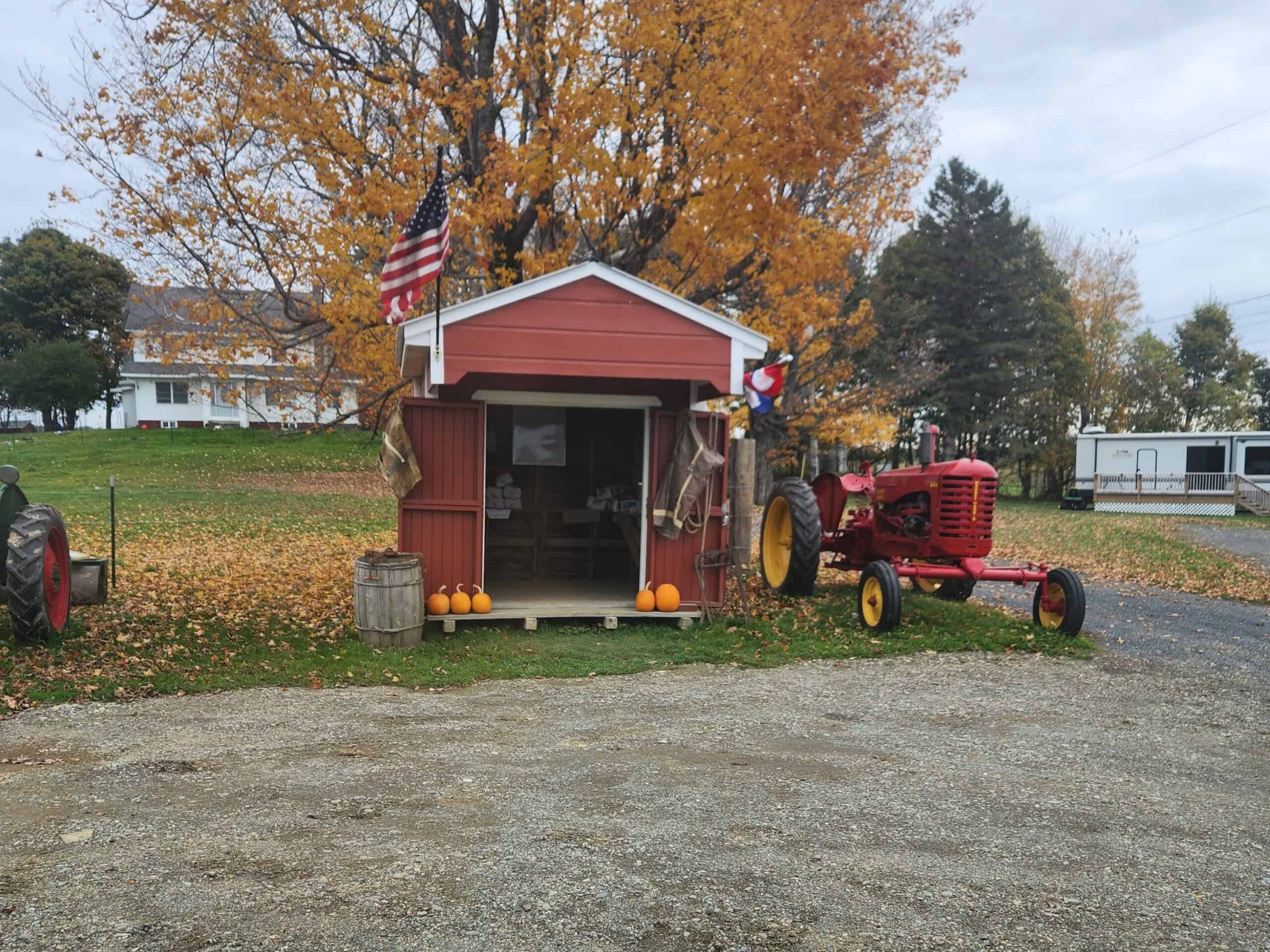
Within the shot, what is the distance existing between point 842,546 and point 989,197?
29.6 m

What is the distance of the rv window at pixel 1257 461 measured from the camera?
2669 cm

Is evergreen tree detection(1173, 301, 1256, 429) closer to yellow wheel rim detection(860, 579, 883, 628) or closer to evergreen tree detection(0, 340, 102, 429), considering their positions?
yellow wheel rim detection(860, 579, 883, 628)

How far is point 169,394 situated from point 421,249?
4000 cm

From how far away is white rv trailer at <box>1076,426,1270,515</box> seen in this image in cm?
2656

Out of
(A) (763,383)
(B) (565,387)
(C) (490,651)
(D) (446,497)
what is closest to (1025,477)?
(A) (763,383)

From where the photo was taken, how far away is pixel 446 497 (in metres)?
8.20

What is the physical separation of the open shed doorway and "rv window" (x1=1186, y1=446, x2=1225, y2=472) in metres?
22.8

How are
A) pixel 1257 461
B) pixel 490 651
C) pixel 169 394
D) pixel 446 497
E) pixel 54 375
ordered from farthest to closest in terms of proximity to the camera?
pixel 169 394
pixel 54 375
pixel 1257 461
pixel 446 497
pixel 490 651

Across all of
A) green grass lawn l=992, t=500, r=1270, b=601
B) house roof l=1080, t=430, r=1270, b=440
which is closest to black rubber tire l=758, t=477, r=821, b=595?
green grass lawn l=992, t=500, r=1270, b=601

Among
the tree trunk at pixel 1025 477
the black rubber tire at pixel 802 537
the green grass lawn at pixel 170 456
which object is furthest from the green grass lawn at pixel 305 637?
the tree trunk at pixel 1025 477

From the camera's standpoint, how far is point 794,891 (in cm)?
332

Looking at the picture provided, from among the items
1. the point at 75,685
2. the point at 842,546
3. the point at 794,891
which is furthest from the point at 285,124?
the point at 794,891

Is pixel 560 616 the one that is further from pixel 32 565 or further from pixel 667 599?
pixel 32 565

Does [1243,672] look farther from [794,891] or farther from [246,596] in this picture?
[246,596]
